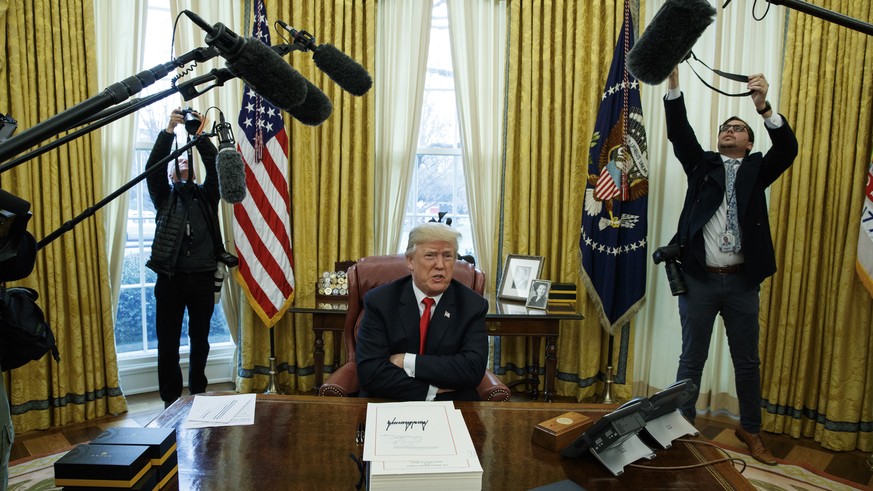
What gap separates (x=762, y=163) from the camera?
263 cm

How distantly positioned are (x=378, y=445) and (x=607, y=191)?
249 centimetres

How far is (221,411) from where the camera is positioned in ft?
5.02

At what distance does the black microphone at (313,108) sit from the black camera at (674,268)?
2.13 m

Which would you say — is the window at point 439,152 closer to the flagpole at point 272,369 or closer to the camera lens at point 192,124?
the flagpole at point 272,369

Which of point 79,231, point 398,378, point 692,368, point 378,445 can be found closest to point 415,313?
point 398,378

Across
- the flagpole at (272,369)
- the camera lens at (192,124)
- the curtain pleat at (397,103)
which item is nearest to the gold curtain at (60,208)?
the flagpole at (272,369)

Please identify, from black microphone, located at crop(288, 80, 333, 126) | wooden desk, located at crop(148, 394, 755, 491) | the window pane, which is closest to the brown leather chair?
wooden desk, located at crop(148, 394, 755, 491)

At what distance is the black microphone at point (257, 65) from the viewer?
83 centimetres

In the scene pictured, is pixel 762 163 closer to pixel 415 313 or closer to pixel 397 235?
pixel 415 313

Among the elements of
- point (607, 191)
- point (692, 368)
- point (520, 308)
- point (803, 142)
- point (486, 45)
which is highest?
point (486, 45)

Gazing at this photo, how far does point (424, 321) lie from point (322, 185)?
1.72 meters

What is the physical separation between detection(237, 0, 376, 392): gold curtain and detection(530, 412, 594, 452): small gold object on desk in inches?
92.5

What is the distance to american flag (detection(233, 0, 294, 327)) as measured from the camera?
3.29m

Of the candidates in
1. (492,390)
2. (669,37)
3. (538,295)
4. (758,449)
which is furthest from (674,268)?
(669,37)
